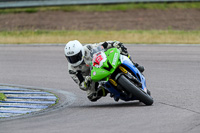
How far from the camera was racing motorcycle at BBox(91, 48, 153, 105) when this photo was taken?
8.18 metres

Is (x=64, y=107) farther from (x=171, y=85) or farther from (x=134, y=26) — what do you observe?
(x=134, y=26)

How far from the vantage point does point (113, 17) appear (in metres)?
31.6

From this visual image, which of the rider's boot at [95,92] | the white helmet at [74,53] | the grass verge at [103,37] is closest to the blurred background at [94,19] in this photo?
the grass verge at [103,37]

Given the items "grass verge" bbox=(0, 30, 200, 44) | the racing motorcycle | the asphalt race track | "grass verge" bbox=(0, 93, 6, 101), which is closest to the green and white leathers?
the racing motorcycle

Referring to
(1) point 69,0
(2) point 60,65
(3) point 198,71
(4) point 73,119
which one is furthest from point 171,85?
(1) point 69,0

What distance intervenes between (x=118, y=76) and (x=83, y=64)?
1089 millimetres

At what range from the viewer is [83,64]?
902 cm

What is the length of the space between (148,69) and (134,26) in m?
15.4

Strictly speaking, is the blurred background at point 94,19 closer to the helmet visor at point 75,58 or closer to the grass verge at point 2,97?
the grass verge at point 2,97

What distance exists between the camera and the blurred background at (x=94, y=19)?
25.6 meters

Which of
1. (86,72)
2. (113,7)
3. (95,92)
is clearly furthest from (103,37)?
(95,92)

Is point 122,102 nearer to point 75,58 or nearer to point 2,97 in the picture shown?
point 75,58

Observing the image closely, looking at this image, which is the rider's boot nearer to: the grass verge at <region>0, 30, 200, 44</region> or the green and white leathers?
the green and white leathers

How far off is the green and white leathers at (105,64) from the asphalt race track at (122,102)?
612 millimetres
